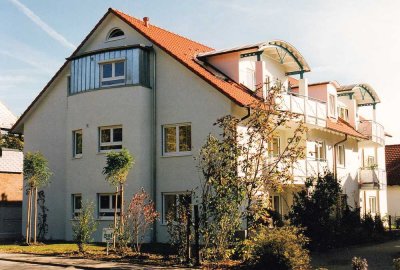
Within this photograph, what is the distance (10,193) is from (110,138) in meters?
8.85

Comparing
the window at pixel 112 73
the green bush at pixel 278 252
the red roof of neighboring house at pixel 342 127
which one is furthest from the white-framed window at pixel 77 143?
the green bush at pixel 278 252

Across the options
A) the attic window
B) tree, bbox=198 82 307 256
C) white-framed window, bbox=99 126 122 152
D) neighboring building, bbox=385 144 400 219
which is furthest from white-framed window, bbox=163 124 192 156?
neighboring building, bbox=385 144 400 219

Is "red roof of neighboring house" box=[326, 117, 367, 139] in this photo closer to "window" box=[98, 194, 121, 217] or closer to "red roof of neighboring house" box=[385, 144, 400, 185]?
"red roof of neighboring house" box=[385, 144, 400, 185]

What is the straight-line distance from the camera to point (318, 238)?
21406 mm

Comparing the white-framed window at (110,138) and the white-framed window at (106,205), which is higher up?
the white-framed window at (110,138)

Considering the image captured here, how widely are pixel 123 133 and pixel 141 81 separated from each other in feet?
7.60

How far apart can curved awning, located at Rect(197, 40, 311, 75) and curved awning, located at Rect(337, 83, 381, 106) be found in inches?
230

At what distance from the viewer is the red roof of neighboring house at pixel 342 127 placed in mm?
28638

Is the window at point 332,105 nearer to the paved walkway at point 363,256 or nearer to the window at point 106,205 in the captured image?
the paved walkway at point 363,256

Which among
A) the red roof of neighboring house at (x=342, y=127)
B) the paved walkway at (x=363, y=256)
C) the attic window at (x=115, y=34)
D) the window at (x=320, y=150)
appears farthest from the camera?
the window at (x=320, y=150)

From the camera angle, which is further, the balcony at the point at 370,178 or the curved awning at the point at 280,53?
the balcony at the point at 370,178

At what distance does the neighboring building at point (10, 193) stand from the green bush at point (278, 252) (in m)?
16.3

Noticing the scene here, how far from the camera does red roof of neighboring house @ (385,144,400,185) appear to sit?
139 ft

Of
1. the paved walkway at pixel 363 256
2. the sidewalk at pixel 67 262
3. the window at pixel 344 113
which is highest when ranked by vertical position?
the window at pixel 344 113
